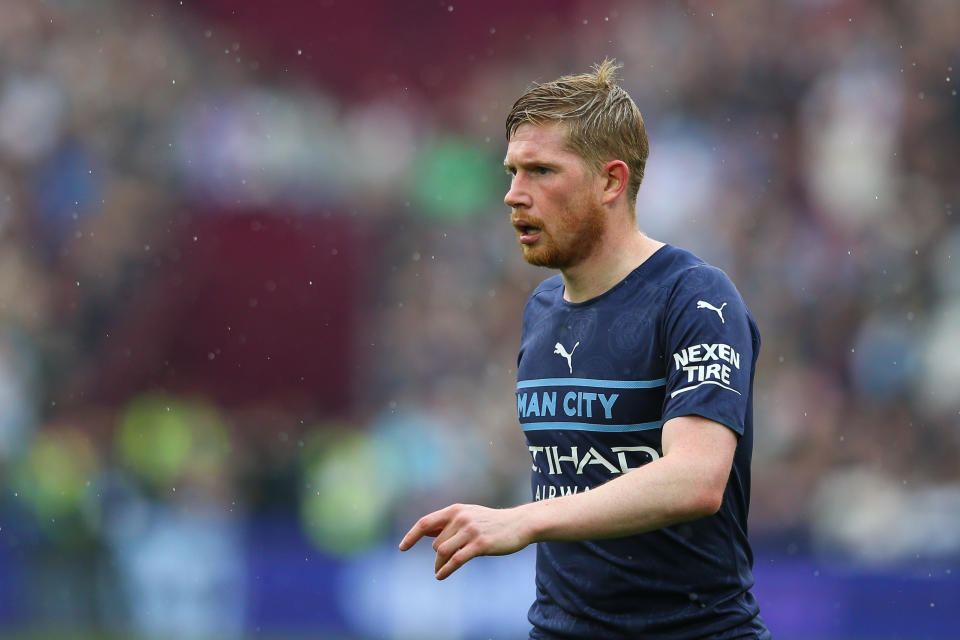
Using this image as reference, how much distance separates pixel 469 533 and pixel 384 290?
10243 millimetres

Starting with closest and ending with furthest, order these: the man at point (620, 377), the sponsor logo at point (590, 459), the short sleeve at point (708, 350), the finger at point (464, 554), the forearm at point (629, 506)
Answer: the finger at point (464, 554), the forearm at point (629, 506), the short sleeve at point (708, 350), the man at point (620, 377), the sponsor logo at point (590, 459)

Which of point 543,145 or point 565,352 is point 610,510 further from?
point 543,145

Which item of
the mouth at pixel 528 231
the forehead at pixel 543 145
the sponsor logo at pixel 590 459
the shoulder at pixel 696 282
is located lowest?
the sponsor logo at pixel 590 459

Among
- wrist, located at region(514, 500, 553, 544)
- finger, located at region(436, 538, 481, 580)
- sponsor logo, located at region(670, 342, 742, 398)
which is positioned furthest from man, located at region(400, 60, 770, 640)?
finger, located at region(436, 538, 481, 580)

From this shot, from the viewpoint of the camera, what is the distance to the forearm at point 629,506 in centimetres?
338

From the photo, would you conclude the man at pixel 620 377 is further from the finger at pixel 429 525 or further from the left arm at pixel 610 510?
the finger at pixel 429 525

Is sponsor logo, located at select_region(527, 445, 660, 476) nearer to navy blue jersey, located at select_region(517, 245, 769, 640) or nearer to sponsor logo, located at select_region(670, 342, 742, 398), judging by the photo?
navy blue jersey, located at select_region(517, 245, 769, 640)

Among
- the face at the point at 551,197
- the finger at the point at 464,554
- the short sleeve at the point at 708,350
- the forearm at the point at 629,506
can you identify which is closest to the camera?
the finger at the point at 464,554

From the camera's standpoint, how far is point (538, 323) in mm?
4355

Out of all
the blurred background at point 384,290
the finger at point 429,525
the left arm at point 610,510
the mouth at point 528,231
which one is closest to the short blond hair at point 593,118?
the mouth at point 528,231

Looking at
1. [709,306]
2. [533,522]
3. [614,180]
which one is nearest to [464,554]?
[533,522]

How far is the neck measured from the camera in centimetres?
407

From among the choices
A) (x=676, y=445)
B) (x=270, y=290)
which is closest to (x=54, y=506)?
(x=270, y=290)

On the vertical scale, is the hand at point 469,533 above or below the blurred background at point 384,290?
below
